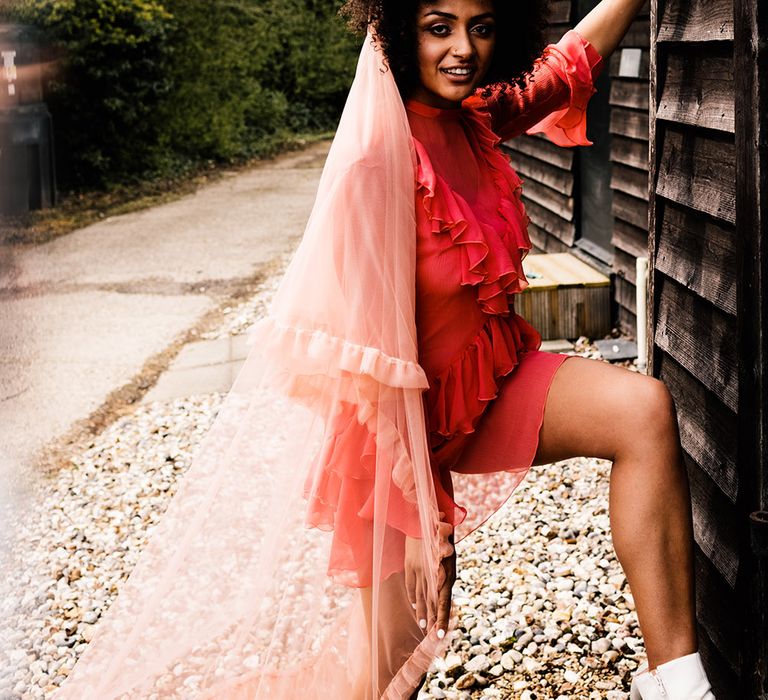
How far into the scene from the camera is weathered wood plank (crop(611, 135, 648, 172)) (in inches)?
203

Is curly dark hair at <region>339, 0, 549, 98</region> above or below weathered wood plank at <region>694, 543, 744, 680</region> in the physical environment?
above

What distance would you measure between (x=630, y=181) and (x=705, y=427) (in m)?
3.38

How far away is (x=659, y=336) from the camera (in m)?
2.62

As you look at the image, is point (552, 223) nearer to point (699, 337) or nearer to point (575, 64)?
point (575, 64)

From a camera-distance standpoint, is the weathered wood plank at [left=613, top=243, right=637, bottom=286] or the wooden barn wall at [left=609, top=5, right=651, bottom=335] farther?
the weathered wood plank at [left=613, top=243, right=637, bottom=286]

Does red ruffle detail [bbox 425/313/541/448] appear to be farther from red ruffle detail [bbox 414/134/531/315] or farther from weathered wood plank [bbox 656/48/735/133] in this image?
weathered wood plank [bbox 656/48/735/133]

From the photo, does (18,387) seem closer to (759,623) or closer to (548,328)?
(548,328)

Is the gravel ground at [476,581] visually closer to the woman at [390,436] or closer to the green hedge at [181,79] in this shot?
the woman at [390,436]

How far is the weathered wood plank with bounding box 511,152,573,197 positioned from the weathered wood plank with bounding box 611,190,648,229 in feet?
3.77

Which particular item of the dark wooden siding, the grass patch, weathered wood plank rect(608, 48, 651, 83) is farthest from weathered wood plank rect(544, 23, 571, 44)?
the grass patch

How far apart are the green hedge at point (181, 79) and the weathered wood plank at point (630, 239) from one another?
20.2 ft

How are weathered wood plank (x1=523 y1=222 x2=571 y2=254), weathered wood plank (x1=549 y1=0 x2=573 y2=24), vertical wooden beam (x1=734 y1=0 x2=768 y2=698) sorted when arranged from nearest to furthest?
vertical wooden beam (x1=734 y1=0 x2=768 y2=698), weathered wood plank (x1=549 y1=0 x2=573 y2=24), weathered wood plank (x1=523 y1=222 x2=571 y2=254)

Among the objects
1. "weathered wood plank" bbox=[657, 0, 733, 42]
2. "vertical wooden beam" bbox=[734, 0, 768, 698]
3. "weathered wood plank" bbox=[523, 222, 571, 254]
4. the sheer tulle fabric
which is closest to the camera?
"vertical wooden beam" bbox=[734, 0, 768, 698]

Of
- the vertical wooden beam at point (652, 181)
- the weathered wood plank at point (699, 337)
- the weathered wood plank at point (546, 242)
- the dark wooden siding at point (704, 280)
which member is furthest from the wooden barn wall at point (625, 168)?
the weathered wood plank at point (699, 337)
